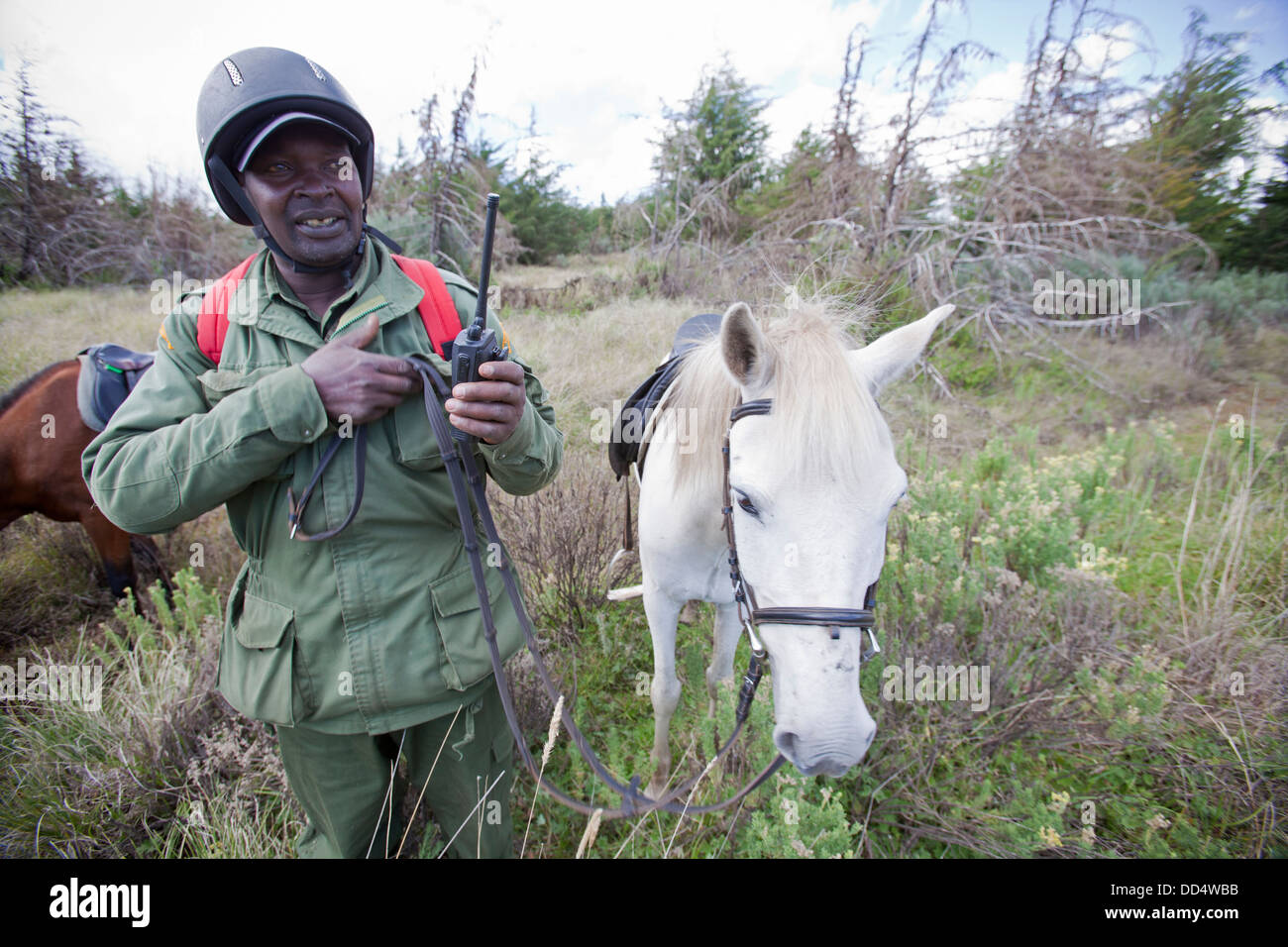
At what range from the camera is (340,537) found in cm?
131

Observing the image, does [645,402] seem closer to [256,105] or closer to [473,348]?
[473,348]

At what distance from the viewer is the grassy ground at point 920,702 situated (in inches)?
78.4

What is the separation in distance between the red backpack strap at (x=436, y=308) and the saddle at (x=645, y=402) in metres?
1.04

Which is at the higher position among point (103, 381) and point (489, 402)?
point (103, 381)

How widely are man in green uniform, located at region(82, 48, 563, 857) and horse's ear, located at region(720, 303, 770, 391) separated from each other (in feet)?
1.91

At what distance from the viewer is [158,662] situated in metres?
2.76

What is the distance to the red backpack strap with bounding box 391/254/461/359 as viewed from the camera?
143 centimetres

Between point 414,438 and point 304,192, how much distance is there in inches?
29.2
